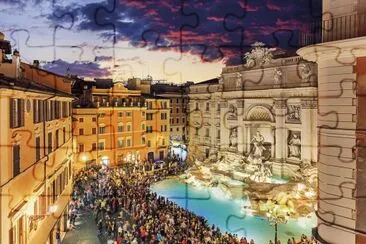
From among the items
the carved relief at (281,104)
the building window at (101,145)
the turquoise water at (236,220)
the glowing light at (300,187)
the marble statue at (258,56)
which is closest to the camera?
the turquoise water at (236,220)

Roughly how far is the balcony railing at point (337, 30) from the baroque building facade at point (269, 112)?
14.0 m

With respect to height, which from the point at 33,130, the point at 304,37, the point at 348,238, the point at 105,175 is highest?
the point at 304,37

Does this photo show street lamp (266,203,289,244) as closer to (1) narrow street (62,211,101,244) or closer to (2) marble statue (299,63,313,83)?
(1) narrow street (62,211,101,244)

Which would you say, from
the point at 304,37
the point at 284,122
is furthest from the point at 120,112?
the point at 304,37

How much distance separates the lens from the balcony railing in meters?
5.86

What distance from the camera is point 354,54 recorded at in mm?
5820

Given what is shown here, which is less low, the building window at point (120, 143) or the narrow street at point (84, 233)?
the building window at point (120, 143)

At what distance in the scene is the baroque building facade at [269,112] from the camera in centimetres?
2291

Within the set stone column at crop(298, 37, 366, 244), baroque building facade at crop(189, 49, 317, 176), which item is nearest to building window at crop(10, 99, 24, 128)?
stone column at crop(298, 37, 366, 244)

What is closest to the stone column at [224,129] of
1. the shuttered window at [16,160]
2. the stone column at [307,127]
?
the stone column at [307,127]

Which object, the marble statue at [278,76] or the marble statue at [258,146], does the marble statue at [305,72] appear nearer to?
the marble statue at [278,76]

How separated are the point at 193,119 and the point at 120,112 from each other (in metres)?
9.98

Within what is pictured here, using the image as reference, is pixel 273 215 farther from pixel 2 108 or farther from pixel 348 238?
pixel 2 108

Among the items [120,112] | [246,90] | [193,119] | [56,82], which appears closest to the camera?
[56,82]
